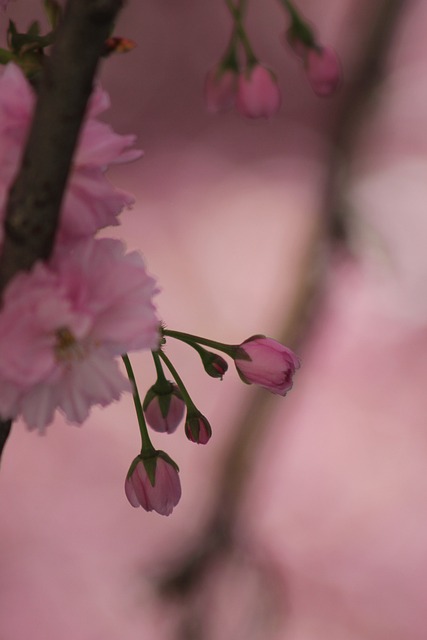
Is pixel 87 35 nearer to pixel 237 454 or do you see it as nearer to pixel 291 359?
pixel 291 359

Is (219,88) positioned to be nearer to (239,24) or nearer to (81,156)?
(239,24)

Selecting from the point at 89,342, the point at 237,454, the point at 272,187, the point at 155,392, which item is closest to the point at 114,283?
the point at 89,342

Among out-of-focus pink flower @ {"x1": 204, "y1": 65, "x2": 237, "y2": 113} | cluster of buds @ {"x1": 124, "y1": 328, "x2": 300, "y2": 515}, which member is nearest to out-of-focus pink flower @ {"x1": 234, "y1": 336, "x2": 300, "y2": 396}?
cluster of buds @ {"x1": 124, "y1": 328, "x2": 300, "y2": 515}

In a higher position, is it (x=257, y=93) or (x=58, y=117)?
(x=257, y=93)

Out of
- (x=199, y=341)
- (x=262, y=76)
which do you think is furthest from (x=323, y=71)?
(x=199, y=341)

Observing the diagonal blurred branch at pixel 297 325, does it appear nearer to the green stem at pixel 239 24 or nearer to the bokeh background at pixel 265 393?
the bokeh background at pixel 265 393

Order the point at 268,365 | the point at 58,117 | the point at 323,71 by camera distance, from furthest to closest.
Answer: the point at 323,71
the point at 268,365
the point at 58,117

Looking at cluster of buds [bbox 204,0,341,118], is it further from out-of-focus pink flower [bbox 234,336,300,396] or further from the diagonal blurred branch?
the diagonal blurred branch
